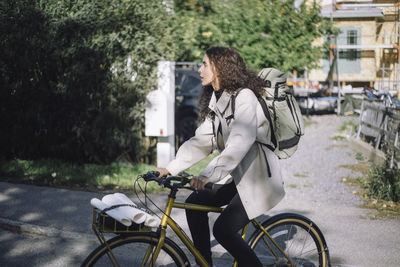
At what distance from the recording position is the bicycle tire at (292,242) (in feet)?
11.2

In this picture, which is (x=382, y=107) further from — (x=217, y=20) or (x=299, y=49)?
(x=217, y=20)

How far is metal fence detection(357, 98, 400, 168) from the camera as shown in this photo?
334 inches

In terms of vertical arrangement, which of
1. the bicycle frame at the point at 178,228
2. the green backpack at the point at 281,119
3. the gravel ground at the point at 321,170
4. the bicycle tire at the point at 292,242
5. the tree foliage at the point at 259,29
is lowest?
the gravel ground at the point at 321,170

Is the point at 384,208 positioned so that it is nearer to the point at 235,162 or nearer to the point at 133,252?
the point at 235,162

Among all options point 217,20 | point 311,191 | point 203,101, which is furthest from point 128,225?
point 217,20

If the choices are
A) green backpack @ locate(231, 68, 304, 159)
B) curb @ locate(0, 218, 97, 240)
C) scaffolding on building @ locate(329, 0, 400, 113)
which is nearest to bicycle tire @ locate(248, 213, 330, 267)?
green backpack @ locate(231, 68, 304, 159)

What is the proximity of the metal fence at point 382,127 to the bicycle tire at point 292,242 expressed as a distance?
4.38 m

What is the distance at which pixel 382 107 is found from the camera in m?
10.8

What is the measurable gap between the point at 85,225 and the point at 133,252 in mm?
2675

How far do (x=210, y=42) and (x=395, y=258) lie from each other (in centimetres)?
829

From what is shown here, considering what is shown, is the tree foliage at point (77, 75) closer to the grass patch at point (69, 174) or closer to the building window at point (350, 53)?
the grass patch at point (69, 174)

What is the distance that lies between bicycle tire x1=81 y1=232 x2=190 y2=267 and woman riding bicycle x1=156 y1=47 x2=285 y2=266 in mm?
336

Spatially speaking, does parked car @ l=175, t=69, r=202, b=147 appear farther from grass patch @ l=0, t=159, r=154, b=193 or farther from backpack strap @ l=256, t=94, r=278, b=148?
backpack strap @ l=256, t=94, r=278, b=148

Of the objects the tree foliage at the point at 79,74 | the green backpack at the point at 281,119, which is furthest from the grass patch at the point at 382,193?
the tree foliage at the point at 79,74
